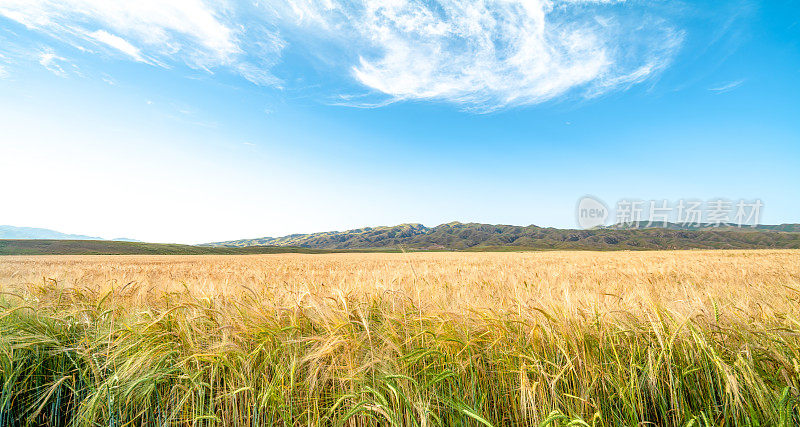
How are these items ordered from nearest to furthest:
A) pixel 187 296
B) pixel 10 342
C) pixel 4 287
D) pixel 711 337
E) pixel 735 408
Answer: pixel 735 408 < pixel 711 337 < pixel 10 342 < pixel 187 296 < pixel 4 287

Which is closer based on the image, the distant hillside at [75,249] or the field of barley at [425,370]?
the field of barley at [425,370]

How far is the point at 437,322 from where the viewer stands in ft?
7.62

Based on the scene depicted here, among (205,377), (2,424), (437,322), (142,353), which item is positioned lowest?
(2,424)

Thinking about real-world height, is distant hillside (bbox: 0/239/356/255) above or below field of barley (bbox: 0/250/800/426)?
below

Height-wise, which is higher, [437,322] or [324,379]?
[437,322]

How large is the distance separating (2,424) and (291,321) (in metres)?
1.73

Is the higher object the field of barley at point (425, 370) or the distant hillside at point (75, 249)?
the field of barley at point (425, 370)

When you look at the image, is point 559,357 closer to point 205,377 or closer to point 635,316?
point 635,316

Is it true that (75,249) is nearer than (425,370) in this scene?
No

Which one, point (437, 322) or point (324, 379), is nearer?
point (324, 379)

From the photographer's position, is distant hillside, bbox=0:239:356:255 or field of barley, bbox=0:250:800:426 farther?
distant hillside, bbox=0:239:356:255

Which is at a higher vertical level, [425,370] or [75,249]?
[425,370]

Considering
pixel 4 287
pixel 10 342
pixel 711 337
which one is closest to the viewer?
pixel 711 337

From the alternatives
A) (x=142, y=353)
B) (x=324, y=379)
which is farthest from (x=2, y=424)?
(x=324, y=379)
